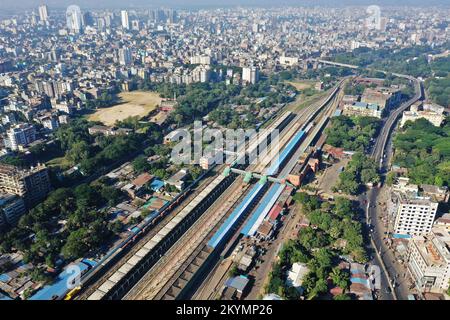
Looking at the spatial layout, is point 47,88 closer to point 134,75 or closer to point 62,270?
point 134,75

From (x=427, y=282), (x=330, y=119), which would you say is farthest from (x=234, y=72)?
(x=427, y=282)

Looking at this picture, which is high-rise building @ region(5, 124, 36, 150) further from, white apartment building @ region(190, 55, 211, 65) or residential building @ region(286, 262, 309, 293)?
white apartment building @ region(190, 55, 211, 65)

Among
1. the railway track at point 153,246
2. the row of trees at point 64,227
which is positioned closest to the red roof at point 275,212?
the railway track at point 153,246

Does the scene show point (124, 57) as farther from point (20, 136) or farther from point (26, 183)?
point (26, 183)

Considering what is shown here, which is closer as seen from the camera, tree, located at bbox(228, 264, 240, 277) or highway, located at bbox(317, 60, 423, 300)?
highway, located at bbox(317, 60, 423, 300)

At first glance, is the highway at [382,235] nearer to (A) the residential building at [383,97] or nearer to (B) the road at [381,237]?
(B) the road at [381,237]

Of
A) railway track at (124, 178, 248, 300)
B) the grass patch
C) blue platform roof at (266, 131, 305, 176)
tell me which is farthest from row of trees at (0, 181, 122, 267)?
the grass patch
